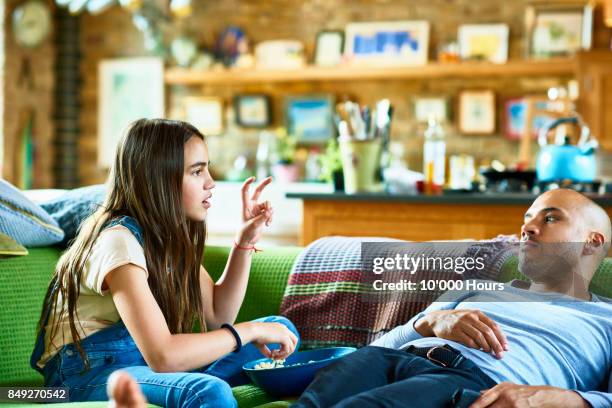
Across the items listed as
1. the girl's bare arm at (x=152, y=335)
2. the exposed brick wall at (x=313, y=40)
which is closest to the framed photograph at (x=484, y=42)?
the exposed brick wall at (x=313, y=40)

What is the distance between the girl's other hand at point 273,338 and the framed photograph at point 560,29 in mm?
4988

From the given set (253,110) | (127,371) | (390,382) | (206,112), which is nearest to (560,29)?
(253,110)

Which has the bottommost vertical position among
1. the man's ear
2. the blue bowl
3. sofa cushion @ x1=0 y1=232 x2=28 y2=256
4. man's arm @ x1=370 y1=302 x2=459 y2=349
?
the blue bowl

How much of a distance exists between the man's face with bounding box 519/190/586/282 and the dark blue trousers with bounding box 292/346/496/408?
0.30 metres

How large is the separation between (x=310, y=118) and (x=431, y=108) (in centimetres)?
96

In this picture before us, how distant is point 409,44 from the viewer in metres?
6.66

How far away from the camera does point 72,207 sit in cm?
265

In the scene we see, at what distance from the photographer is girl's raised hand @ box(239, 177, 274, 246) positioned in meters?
2.11

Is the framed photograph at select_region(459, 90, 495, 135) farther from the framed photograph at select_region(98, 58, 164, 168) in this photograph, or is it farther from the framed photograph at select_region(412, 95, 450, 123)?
the framed photograph at select_region(98, 58, 164, 168)

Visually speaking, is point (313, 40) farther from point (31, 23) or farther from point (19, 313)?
Result: point (19, 313)

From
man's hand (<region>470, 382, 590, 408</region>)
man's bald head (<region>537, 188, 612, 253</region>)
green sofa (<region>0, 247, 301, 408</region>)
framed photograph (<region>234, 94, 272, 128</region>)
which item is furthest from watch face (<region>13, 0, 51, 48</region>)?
man's hand (<region>470, 382, 590, 408</region>)

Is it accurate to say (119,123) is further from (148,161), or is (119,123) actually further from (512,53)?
(148,161)

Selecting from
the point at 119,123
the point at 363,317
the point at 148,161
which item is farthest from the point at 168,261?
the point at 119,123

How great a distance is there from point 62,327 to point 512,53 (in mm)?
5194
